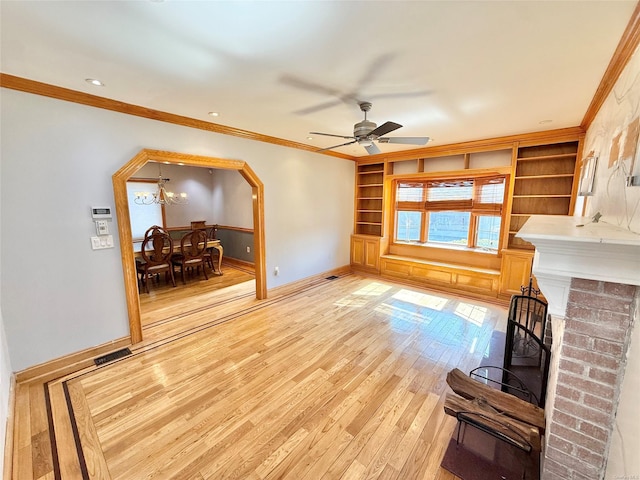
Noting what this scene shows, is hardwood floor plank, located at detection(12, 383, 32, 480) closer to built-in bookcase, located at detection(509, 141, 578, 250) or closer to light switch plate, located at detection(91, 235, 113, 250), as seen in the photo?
light switch plate, located at detection(91, 235, 113, 250)

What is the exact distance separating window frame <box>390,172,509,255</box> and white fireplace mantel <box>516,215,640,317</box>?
11.6 ft

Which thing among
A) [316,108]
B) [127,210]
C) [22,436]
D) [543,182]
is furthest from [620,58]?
[22,436]

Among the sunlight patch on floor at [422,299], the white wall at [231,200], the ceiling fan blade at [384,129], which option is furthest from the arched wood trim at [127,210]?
the sunlight patch on floor at [422,299]

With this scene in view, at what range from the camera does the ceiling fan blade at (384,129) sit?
230 cm

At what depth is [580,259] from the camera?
3.77 ft

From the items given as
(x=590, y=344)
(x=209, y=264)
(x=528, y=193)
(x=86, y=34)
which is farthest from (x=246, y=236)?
(x=590, y=344)

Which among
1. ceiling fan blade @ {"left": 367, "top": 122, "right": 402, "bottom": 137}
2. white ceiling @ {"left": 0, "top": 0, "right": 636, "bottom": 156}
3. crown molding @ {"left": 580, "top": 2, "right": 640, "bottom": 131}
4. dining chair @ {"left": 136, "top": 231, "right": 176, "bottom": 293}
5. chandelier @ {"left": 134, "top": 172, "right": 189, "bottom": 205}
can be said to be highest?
white ceiling @ {"left": 0, "top": 0, "right": 636, "bottom": 156}

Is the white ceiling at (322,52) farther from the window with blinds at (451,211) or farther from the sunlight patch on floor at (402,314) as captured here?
the sunlight patch on floor at (402,314)

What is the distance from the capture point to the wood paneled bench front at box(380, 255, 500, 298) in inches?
171

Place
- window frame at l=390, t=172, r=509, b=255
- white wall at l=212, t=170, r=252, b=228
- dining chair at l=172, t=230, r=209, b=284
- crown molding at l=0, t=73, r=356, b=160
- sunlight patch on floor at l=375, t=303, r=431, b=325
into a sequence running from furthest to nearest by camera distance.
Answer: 1. white wall at l=212, t=170, r=252, b=228
2. dining chair at l=172, t=230, r=209, b=284
3. window frame at l=390, t=172, r=509, b=255
4. sunlight patch on floor at l=375, t=303, r=431, b=325
5. crown molding at l=0, t=73, r=356, b=160

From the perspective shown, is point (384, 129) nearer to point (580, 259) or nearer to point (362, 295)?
point (580, 259)

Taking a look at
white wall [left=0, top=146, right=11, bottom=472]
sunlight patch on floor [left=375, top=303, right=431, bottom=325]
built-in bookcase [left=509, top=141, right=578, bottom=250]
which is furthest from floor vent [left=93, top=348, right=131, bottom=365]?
built-in bookcase [left=509, top=141, right=578, bottom=250]

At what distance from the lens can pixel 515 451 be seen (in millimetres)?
1714

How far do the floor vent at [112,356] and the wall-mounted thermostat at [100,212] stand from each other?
56.7 inches
